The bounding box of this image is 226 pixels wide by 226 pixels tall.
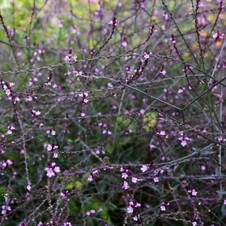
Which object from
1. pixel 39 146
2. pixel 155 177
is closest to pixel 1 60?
pixel 39 146

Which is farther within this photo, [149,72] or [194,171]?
[149,72]

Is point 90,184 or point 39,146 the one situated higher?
point 39,146

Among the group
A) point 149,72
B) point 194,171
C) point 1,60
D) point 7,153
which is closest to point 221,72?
point 149,72

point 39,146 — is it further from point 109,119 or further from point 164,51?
point 164,51

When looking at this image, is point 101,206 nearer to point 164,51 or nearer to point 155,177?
point 155,177

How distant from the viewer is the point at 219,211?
259cm

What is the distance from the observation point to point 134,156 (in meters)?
2.99

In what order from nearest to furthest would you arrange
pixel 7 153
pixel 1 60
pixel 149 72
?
pixel 7 153 < pixel 149 72 < pixel 1 60

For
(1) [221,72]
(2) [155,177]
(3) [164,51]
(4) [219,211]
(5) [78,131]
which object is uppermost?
(3) [164,51]

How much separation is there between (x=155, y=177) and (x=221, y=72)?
1290mm

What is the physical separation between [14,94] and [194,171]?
47.5 inches

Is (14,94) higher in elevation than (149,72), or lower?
lower

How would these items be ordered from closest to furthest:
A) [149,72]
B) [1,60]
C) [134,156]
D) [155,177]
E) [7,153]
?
1. [155,177]
2. [7,153]
3. [134,156]
4. [149,72]
5. [1,60]

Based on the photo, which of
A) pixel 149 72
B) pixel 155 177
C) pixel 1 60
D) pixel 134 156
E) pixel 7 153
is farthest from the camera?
pixel 1 60
